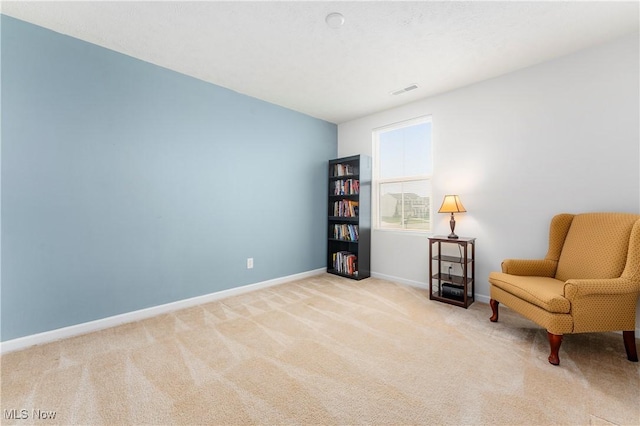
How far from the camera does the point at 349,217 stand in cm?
417

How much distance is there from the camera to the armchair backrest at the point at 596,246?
2.05 metres

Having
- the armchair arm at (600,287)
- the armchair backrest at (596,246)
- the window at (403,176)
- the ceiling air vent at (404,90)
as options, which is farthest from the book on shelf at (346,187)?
the armchair arm at (600,287)

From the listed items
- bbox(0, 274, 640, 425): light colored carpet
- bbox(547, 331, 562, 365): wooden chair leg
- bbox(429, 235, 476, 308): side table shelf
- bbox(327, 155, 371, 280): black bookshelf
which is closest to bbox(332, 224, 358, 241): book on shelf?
bbox(327, 155, 371, 280): black bookshelf

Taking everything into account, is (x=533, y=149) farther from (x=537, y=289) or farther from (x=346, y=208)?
(x=346, y=208)

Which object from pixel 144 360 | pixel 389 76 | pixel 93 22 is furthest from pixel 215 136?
pixel 144 360

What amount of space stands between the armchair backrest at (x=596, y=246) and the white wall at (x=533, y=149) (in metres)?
0.23

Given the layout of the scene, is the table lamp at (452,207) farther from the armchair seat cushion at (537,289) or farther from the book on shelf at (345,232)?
the book on shelf at (345,232)

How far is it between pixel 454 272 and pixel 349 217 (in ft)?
5.43

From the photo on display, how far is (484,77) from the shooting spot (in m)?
2.99

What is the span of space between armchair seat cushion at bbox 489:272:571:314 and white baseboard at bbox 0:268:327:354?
8.94 feet

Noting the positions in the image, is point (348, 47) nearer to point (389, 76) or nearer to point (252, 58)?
point (389, 76)

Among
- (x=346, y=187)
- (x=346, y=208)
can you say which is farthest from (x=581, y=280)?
(x=346, y=187)

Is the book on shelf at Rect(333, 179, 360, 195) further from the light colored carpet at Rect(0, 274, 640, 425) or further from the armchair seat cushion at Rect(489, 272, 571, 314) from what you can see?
the armchair seat cushion at Rect(489, 272, 571, 314)

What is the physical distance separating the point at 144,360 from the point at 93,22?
2.67m
